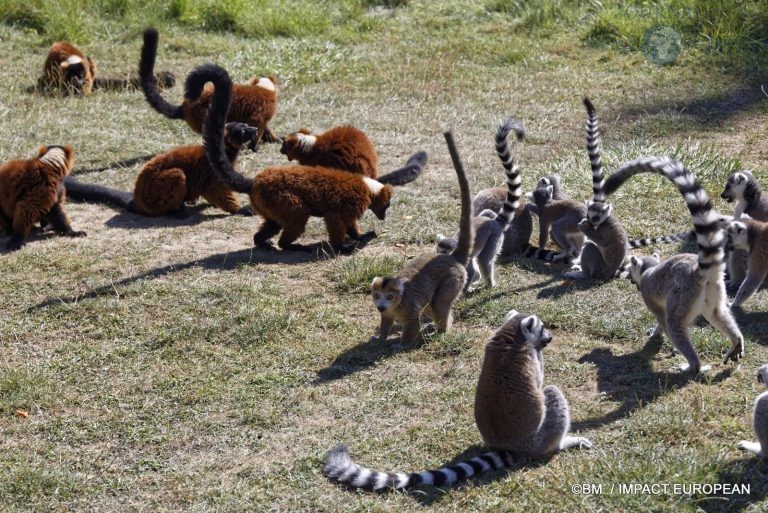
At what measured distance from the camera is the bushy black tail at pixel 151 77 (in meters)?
10.9

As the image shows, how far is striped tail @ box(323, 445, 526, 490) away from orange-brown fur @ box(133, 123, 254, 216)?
14.6 ft

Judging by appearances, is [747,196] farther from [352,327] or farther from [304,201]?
[304,201]

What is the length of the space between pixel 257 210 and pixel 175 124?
4.07m

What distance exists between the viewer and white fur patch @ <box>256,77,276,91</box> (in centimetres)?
1136

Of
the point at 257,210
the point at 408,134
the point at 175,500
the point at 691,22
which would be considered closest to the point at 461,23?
the point at 691,22

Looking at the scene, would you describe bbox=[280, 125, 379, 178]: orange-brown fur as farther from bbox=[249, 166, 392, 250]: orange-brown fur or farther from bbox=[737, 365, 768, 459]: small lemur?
bbox=[737, 365, 768, 459]: small lemur

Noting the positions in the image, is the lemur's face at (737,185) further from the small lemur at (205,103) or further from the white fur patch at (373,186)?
the small lemur at (205,103)

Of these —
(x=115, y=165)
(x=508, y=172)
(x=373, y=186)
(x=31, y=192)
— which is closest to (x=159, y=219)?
(x=31, y=192)

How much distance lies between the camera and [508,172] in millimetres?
7688

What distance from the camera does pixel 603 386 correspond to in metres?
6.04

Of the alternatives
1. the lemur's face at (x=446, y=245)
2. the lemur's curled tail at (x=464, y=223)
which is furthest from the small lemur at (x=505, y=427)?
the lemur's face at (x=446, y=245)

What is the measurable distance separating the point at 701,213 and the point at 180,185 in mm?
5109

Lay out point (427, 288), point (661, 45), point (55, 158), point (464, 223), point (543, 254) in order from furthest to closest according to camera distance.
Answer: point (661, 45) < point (55, 158) < point (543, 254) < point (464, 223) < point (427, 288)

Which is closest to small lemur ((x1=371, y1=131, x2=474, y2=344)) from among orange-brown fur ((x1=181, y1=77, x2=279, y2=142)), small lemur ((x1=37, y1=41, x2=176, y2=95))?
orange-brown fur ((x1=181, y1=77, x2=279, y2=142))
